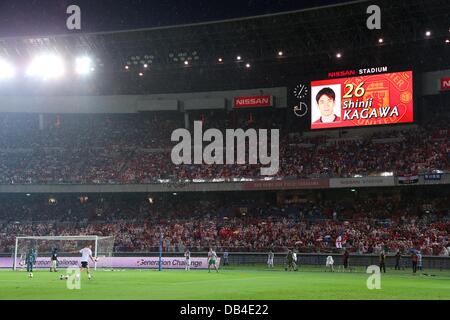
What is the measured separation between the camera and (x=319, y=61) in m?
66.1

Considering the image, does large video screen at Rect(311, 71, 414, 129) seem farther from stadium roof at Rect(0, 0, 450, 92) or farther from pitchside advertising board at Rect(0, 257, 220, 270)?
pitchside advertising board at Rect(0, 257, 220, 270)

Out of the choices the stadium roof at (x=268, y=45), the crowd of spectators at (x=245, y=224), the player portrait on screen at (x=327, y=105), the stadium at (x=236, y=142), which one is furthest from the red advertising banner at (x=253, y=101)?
the crowd of spectators at (x=245, y=224)

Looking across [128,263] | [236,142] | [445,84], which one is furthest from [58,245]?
[445,84]

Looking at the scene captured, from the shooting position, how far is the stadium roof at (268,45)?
5734 cm

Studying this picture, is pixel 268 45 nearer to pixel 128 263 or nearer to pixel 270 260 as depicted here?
pixel 270 260

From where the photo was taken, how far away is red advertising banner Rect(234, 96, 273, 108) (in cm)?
6988

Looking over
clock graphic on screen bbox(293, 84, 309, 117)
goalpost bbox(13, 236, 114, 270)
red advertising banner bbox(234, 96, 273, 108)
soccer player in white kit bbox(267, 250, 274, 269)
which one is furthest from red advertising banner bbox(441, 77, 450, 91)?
goalpost bbox(13, 236, 114, 270)

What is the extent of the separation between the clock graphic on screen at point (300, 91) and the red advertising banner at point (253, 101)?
17.1 feet

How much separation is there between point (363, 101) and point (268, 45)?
11.7 m

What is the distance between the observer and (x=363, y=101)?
61.0 m

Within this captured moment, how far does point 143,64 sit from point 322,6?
76.5ft

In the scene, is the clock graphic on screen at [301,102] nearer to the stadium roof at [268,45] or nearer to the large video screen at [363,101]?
the large video screen at [363,101]

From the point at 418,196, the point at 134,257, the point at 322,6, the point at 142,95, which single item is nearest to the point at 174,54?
the point at 142,95
